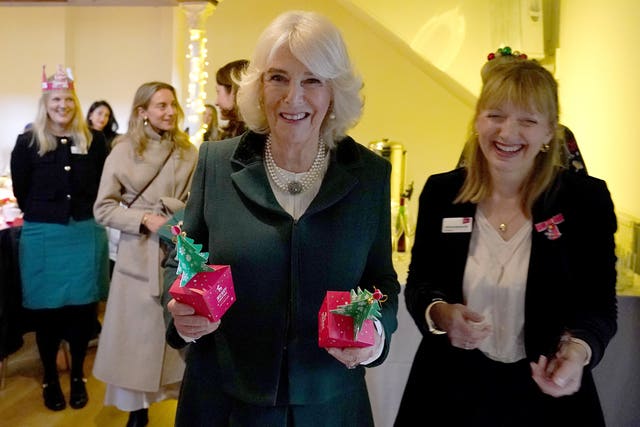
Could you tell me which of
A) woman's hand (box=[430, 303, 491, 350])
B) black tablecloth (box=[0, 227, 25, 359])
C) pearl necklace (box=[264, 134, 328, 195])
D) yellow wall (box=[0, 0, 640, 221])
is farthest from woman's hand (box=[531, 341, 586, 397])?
yellow wall (box=[0, 0, 640, 221])

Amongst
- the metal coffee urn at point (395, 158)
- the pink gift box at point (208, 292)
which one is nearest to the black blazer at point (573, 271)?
the pink gift box at point (208, 292)

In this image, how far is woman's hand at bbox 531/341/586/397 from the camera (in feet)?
4.01

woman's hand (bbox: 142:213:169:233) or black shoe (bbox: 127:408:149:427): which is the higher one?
woman's hand (bbox: 142:213:169:233)

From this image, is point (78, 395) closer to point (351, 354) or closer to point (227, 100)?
point (227, 100)

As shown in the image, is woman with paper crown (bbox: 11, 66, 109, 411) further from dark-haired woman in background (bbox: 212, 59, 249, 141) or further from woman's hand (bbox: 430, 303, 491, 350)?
woman's hand (bbox: 430, 303, 491, 350)

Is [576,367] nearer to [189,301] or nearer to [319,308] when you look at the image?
[319,308]

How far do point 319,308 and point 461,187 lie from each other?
0.51m

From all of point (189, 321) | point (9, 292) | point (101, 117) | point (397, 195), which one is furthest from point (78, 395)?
point (101, 117)

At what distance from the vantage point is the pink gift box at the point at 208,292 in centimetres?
104

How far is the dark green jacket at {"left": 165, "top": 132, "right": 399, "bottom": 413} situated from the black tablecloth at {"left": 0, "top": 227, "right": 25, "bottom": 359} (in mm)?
2450

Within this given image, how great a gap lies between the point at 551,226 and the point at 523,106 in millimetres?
266

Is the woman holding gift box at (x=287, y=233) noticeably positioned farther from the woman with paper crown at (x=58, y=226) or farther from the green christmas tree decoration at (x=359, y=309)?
the woman with paper crown at (x=58, y=226)

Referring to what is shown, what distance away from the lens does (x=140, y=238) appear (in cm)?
275

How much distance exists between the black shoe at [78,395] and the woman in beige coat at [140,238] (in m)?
0.52
